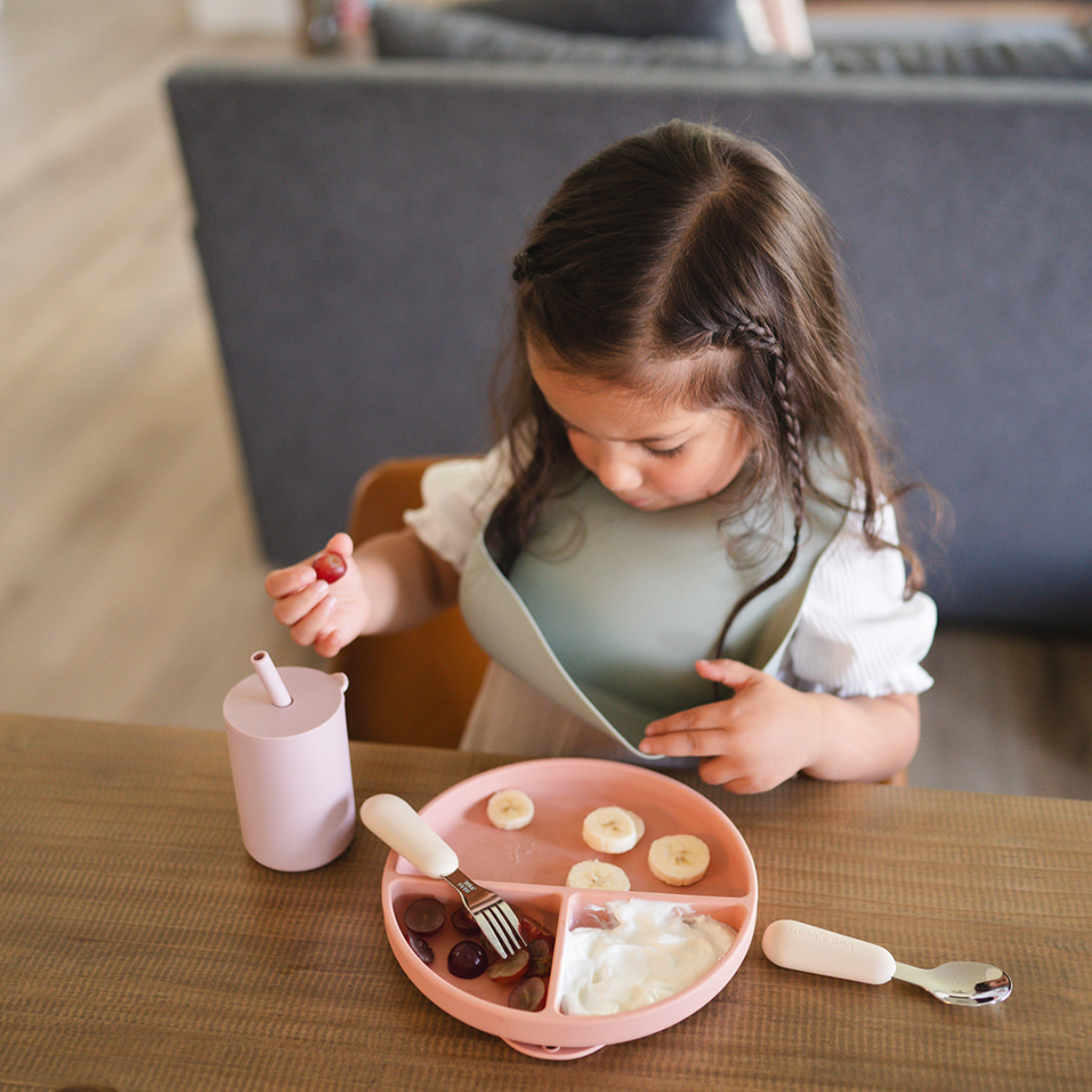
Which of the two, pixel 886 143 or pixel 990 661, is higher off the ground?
pixel 886 143

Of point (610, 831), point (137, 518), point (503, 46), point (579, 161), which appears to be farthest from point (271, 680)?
point (137, 518)

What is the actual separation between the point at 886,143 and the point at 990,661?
0.99 metres

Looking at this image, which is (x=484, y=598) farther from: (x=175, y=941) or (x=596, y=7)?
(x=596, y=7)

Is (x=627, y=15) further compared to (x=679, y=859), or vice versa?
(x=627, y=15)

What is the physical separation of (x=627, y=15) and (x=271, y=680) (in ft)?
6.24

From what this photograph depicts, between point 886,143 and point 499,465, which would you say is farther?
point 886,143

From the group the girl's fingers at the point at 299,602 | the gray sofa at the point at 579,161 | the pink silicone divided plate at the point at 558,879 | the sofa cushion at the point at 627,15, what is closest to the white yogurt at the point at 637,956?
the pink silicone divided plate at the point at 558,879

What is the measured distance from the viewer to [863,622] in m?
0.96

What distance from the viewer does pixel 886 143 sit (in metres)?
1.72

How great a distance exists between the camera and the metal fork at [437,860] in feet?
2.27

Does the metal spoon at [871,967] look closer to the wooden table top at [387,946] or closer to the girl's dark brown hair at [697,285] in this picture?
the wooden table top at [387,946]

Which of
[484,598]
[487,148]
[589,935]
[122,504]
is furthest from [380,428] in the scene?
[589,935]

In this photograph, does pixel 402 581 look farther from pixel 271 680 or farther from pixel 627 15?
pixel 627 15

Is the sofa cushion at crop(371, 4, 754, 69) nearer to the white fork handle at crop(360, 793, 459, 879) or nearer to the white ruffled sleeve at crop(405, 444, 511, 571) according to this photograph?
the white ruffled sleeve at crop(405, 444, 511, 571)
